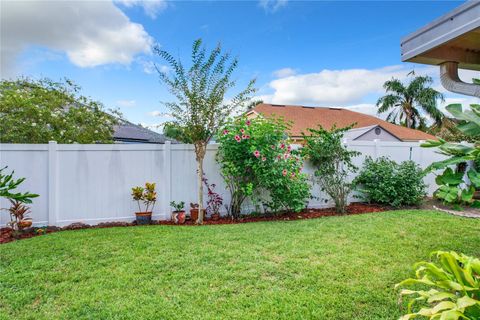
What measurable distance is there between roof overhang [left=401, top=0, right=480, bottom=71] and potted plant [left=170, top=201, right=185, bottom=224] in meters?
4.77

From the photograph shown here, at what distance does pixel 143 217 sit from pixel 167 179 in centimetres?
90

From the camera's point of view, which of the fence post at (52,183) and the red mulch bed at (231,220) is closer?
the red mulch bed at (231,220)

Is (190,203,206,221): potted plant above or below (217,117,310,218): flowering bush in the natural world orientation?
below

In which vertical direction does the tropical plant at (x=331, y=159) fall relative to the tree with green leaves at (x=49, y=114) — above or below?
below

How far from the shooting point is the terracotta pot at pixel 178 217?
19.8 feet

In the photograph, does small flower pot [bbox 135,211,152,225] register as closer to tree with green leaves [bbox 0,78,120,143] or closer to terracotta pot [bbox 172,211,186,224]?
terracotta pot [bbox 172,211,186,224]

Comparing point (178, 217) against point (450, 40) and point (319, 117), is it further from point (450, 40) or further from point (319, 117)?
point (319, 117)

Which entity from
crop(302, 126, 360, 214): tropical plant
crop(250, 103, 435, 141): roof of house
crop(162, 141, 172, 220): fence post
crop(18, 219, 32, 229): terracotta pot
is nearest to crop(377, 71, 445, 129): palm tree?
crop(250, 103, 435, 141): roof of house

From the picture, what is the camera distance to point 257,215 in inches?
259

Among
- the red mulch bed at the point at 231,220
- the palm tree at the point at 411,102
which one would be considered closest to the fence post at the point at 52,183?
the red mulch bed at the point at 231,220

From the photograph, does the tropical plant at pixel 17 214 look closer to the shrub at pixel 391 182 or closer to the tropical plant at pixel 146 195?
the tropical plant at pixel 146 195

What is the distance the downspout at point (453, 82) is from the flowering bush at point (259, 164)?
139 inches

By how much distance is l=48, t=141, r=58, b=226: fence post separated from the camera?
18.1 ft

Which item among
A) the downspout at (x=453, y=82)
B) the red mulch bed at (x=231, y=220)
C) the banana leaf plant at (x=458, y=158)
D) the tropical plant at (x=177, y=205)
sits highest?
the downspout at (x=453, y=82)
